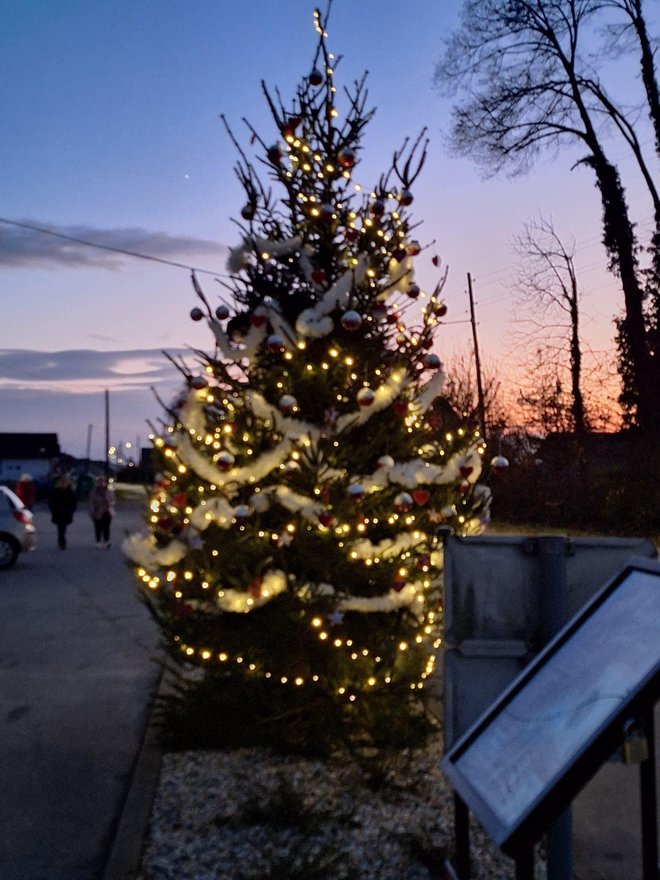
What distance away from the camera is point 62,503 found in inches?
846

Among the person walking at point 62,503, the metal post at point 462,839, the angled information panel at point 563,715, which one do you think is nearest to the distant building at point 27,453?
the person walking at point 62,503

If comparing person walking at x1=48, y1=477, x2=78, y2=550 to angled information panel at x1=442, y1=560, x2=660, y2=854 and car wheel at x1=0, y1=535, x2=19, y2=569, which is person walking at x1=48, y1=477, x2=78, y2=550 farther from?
angled information panel at x1=442, y1=560, x2=660, y2=854

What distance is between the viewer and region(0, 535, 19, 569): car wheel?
17969 mm

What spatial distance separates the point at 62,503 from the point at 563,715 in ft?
65.0

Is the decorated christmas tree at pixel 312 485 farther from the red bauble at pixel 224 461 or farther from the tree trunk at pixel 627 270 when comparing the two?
the tree trunk at pixel 627 270

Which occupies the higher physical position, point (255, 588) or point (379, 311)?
point (379, 311)

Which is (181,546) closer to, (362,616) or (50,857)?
(362,616)

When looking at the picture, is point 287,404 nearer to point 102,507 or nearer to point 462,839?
point 462,839

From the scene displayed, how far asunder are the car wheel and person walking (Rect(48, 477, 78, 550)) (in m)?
3.46

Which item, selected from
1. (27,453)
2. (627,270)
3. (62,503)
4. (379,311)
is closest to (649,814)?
(379,311)

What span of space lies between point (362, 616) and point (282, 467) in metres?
0.97

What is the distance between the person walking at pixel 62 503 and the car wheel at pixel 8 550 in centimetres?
346

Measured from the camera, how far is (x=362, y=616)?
5.80 metres

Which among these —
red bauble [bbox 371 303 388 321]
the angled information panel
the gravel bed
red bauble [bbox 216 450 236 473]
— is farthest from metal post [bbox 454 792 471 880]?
red bauble [bbox 371 303 388 321]
